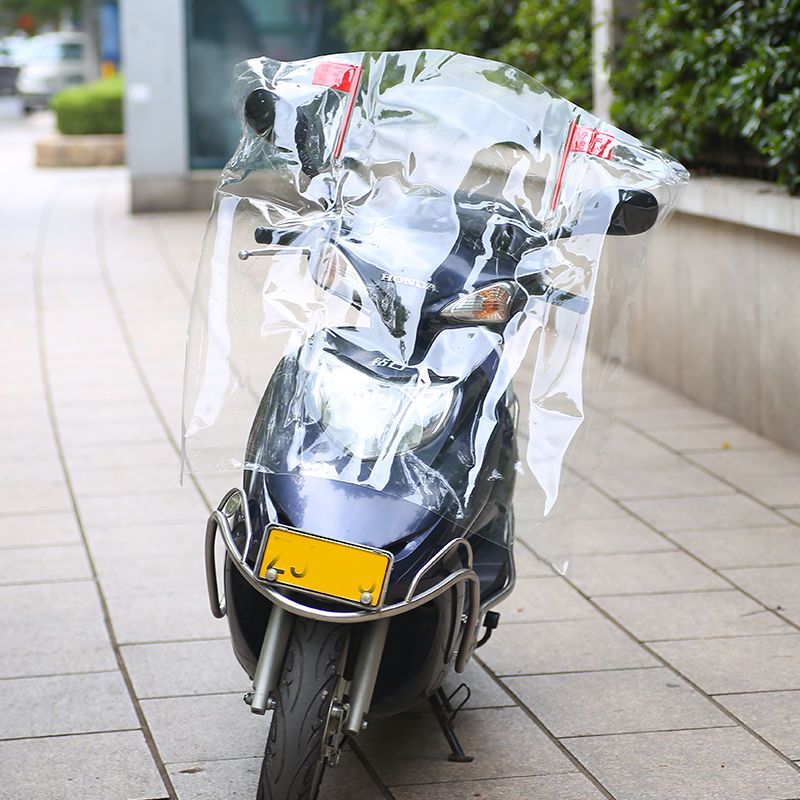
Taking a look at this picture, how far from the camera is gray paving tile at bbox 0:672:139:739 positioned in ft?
12.4

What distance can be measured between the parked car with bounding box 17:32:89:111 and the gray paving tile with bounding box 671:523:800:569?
123 feet

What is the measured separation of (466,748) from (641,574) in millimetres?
1550

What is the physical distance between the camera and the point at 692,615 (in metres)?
4.63

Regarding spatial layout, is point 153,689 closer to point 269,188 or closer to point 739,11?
point 269,188

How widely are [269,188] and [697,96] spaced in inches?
183

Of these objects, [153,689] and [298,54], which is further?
[298,54]

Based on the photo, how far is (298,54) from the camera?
17.0m

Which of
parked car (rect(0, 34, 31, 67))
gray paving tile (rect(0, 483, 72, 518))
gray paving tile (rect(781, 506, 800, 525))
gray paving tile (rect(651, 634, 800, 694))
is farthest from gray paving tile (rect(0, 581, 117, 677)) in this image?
parked car (rect(0, 34, 31, 67))

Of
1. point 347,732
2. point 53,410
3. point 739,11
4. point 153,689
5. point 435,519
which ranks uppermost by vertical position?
point 739,11

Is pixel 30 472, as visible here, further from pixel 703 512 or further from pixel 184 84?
pixel 184 84

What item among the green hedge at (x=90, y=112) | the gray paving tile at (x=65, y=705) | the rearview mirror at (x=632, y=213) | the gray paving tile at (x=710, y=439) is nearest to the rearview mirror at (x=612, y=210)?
the rearview mirror at (x=632, y=213)

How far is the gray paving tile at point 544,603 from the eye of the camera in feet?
15.2

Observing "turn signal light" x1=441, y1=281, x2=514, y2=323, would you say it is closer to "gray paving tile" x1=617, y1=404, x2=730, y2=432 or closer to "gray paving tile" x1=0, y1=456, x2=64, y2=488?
"gray paving tile" x1=0, y1=456, x2=64, y2=488

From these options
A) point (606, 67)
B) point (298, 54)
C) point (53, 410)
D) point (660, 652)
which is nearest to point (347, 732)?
point (660, 652)
